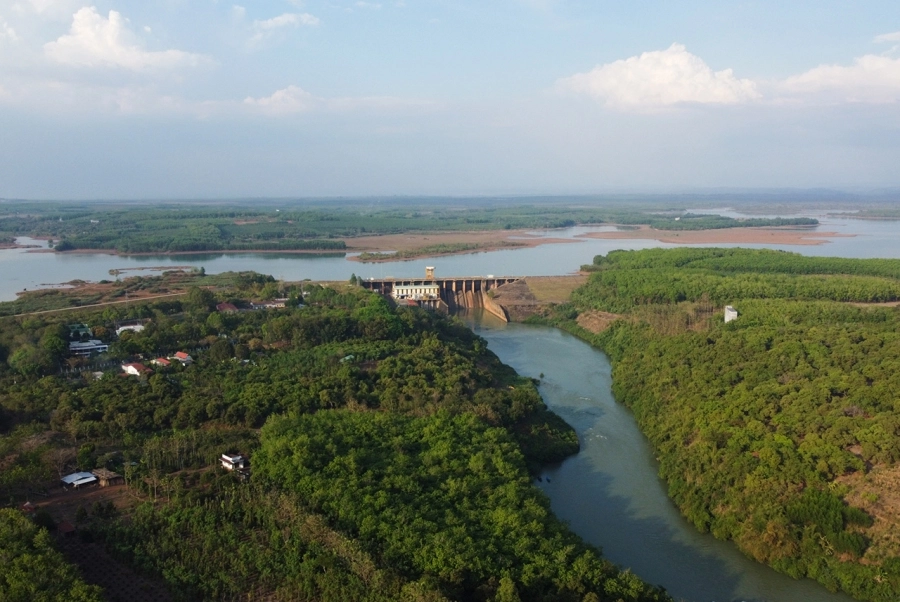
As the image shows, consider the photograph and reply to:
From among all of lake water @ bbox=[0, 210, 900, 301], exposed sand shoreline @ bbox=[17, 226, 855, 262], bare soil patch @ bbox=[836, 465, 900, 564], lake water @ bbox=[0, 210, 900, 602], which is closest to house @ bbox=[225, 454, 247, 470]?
lake water @ bbox=[0, 210, 900, 602]

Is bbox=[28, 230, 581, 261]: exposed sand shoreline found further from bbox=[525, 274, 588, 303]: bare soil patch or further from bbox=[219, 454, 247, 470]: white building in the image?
bbox=[219, 454, 247, 470]: white building

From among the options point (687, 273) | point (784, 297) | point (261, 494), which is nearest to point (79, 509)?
point (261, 494)

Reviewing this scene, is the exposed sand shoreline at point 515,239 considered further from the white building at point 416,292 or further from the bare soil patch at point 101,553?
the bare soil patch at point 101,553

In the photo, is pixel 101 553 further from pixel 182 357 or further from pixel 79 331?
pixel 79 331

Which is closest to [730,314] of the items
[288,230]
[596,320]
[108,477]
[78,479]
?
[596,320]

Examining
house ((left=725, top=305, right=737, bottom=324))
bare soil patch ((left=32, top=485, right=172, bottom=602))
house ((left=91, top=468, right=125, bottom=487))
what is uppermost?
house ((left=725, top=305, right=737, bottom=324))

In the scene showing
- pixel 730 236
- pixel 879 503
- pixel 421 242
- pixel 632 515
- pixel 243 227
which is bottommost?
pixel 632 515

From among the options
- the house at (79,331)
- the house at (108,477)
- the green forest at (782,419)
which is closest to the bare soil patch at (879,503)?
the green forest at (782,419)
